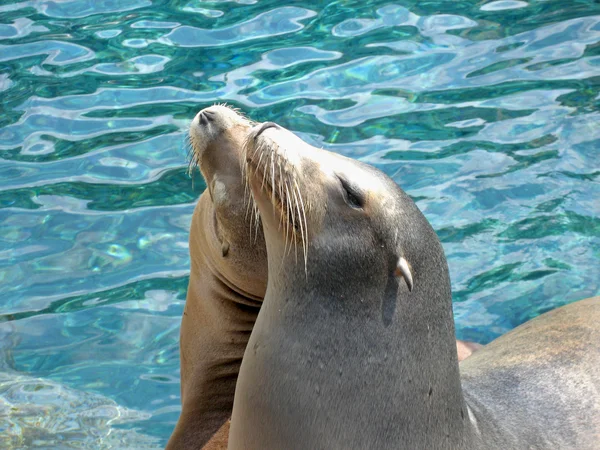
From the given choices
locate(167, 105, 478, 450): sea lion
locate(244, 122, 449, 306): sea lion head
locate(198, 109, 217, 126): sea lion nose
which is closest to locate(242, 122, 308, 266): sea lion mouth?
locate(244, 122, 449, 306): sea lion head

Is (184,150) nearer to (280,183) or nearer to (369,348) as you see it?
(280,183)

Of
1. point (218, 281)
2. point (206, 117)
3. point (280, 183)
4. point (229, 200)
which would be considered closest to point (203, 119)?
point (206, 117)

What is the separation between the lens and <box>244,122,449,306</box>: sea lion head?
360 cm

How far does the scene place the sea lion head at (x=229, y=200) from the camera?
4.42 meters

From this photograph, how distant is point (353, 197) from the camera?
362 centimetres

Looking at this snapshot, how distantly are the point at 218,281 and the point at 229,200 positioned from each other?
0.53 metres

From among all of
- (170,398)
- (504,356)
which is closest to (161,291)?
(170,398)

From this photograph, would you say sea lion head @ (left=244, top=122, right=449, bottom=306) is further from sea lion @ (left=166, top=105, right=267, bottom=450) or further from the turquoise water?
the turquoise water

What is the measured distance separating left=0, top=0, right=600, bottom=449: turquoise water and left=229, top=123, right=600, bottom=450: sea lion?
1.86 metres

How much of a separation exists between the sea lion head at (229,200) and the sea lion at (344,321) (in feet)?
2.16

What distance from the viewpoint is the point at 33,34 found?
29.4 ft

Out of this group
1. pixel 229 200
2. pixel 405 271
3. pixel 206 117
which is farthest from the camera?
pixel 206 117

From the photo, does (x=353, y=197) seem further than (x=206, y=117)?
No

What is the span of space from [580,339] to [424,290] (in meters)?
1.17
